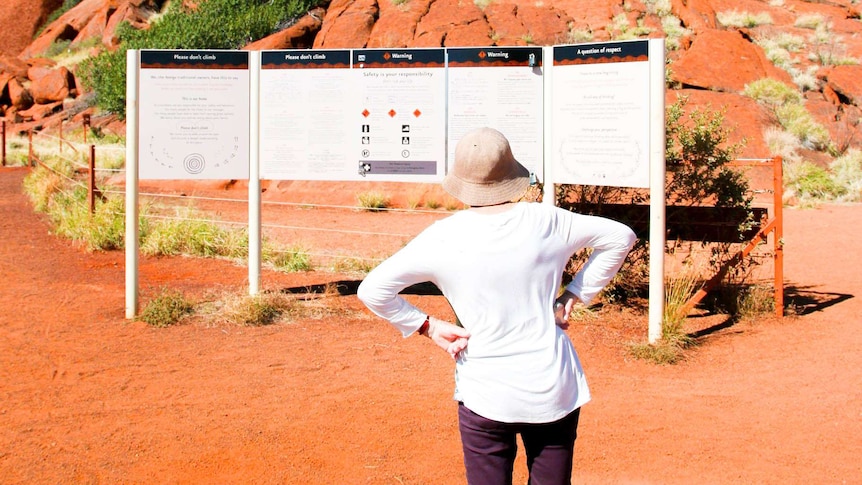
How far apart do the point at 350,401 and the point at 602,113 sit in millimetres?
Result: 3161

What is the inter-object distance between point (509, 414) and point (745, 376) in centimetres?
417

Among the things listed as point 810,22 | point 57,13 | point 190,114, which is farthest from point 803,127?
point 57,13

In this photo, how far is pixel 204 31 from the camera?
2744cm

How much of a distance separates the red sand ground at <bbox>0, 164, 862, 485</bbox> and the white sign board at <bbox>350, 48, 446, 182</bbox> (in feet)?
4.36

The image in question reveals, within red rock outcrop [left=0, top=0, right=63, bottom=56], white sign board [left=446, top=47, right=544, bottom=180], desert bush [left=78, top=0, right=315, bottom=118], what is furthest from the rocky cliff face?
red rock outcrop [left=0, top=0, right=63, bottom=56]

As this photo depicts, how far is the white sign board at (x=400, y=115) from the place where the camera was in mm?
8531

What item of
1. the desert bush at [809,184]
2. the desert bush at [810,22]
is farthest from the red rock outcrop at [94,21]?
the desert bush at [809,184]

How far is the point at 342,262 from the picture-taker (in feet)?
35.1

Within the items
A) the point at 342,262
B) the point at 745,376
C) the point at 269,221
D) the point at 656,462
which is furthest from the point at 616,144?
the point at 269,221

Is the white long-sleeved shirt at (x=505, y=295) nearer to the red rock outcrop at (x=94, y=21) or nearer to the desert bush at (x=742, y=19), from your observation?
the desert bush at (x=742, y=19)

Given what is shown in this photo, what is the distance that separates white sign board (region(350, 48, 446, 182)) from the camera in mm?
8531

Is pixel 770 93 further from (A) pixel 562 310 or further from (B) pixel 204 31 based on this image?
(A) pixel 562 310

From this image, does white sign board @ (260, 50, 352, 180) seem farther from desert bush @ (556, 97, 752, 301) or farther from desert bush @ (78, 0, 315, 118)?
desert bush @ (78, 0, 315, 118)

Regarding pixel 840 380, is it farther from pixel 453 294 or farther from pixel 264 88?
pixel 264 88
